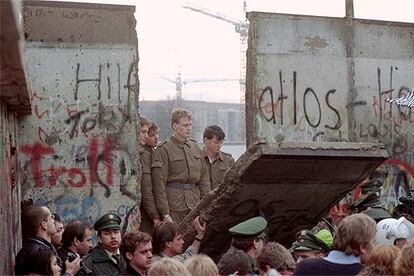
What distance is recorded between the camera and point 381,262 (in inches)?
224

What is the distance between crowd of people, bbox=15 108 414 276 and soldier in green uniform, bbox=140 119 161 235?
0.04 feet

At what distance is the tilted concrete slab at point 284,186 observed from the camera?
8.51m

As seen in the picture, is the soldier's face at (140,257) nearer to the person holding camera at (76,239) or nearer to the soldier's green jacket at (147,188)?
the person holding camera at (76,239)

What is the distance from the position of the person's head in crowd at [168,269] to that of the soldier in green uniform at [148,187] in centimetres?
493

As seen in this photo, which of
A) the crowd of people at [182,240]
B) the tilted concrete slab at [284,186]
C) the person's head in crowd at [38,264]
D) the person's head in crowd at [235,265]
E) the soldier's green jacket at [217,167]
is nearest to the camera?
the crowd of people at [182,240]

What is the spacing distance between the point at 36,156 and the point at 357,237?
5510mm

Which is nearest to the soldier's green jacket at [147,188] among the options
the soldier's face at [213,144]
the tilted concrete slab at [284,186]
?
the soldier's face at [213,144]

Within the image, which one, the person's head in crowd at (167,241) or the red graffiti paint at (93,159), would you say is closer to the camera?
Answer: the person's head in crowd at (167,241)

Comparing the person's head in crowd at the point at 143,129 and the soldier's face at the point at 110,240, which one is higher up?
the person's head in crowd at the point at 143,129

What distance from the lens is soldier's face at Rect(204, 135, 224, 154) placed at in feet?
36.3

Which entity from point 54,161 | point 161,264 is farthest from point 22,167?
point 161,264

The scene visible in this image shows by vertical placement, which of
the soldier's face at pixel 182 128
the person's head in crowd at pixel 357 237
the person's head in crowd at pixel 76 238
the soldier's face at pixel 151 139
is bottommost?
the person's head in crowd at pixel 76 238

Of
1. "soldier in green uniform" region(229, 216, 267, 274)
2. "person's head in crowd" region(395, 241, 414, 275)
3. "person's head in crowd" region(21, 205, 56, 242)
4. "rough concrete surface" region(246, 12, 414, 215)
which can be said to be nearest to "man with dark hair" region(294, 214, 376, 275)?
"person's head in crowd" region(395, 241, 414, 275)

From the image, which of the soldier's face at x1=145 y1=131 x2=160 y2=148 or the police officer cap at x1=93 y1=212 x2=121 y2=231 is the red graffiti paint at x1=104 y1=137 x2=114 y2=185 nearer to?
the soldier's face at x1=145 y1=131 x2=160 y2=148
